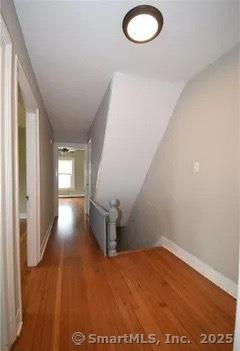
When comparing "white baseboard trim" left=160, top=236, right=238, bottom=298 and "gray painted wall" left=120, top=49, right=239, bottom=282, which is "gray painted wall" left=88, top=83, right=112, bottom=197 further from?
"white baseboard trim" left=160, top=236, right=238, bottom=298

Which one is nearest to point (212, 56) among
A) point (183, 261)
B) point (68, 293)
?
point (183, 261)

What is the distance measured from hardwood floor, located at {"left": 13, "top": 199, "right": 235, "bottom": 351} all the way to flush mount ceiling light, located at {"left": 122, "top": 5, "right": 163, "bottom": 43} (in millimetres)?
2201

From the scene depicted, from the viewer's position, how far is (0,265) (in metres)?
1.21

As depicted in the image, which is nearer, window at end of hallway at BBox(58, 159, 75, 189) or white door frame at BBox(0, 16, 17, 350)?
white door frame at BBox(0, 16, 17, 350)

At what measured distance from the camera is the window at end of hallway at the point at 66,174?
34.4 feet

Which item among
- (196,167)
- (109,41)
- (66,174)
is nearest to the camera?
(109,41)

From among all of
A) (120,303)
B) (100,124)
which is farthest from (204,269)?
(100,124)

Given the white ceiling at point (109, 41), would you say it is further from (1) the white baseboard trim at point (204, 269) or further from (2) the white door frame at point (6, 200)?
(1) the white baseboard trim at point (204, 269)

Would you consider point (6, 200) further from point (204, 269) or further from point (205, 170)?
point (204, 269)

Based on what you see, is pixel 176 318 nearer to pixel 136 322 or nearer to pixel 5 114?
pixel 136 322

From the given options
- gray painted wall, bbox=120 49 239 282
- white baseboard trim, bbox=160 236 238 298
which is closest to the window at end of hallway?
gray painted wall, bbox=120 49 239 282

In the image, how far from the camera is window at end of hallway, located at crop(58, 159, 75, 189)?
34.4 feet

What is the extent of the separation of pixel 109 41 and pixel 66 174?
9.22 metres

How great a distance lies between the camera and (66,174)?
10.6 metres
